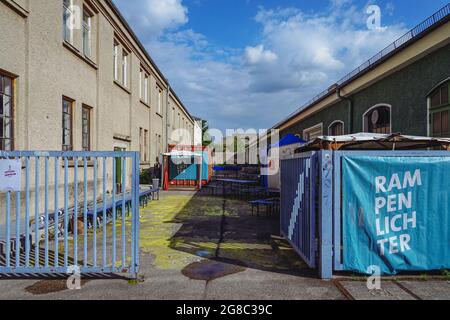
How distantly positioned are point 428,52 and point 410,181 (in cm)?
621

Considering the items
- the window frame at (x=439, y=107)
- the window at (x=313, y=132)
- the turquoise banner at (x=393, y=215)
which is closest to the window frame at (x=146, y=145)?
the window at (x=313, y=132)

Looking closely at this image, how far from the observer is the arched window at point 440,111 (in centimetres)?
825

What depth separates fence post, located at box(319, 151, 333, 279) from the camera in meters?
4.31

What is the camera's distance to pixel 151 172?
19.7 meters

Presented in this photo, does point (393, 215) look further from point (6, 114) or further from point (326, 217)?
point (6, 114)

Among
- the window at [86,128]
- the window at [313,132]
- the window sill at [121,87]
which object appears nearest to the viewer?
the window at [86,128]

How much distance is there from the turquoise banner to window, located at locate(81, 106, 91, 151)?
9.36m

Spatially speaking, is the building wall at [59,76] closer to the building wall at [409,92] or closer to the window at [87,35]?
the window at [87,35]

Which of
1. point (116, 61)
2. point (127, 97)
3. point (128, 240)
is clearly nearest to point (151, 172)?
point (127, 97)

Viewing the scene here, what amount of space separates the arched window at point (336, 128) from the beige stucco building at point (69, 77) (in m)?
10.6

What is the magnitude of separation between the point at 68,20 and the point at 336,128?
13081mm

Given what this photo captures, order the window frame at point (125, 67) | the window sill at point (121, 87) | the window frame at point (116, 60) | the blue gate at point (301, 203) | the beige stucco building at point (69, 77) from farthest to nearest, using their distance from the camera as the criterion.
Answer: the window frame at point (125, 67), the window frame at point (116, 60), the window sill at point (121, 87), the beige stucco building at point (69, 77), the blue gate at point (301, 203)

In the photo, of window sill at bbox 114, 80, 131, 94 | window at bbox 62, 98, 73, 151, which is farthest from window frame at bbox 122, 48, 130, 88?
window at bbox 62, 98, 73, 151
